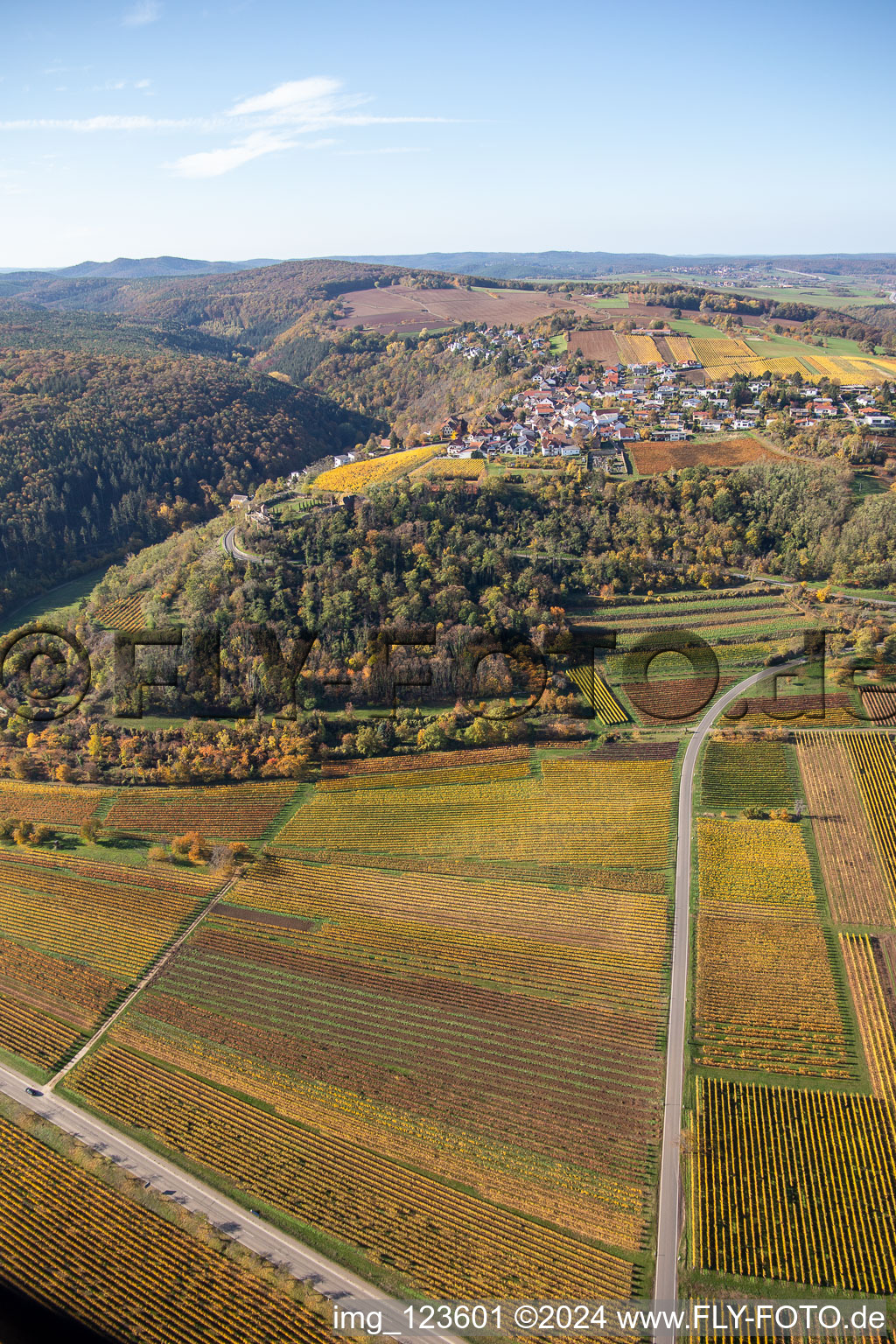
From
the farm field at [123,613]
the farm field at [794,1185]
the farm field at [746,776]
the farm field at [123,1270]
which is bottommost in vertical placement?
the farm field at [123,1270]

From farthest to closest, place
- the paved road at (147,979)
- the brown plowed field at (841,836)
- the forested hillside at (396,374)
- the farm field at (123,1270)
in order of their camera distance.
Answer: the forested hillside at (396,374)
the brown plowed field at (841,836)
the paved road at (147,979)
the farm field at (123,1270)

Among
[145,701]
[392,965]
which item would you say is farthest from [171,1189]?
[145,701]

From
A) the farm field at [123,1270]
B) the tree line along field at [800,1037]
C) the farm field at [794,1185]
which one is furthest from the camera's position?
the tree line along field at [800,1037]

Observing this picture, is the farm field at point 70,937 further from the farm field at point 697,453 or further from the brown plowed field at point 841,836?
the farm field at point 697,453

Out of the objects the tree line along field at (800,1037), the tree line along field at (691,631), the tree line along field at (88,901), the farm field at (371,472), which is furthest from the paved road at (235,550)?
the tree line along field at (800,1037)

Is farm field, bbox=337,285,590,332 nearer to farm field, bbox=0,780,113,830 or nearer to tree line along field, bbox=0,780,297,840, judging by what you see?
tree line along field, bbox=0,780,297,840

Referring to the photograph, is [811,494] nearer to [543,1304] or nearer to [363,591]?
[363,591]

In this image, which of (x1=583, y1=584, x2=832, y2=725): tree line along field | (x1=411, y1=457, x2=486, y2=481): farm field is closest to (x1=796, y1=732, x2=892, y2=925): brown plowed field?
(x1=583, y1=584, x2=832, y2=725): tree line along field

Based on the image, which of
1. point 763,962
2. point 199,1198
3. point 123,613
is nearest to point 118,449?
point 123,613

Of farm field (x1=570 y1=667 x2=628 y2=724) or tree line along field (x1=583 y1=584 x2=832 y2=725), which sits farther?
tree line along field (x1=583 y1=584 x2=832 y2=725)
